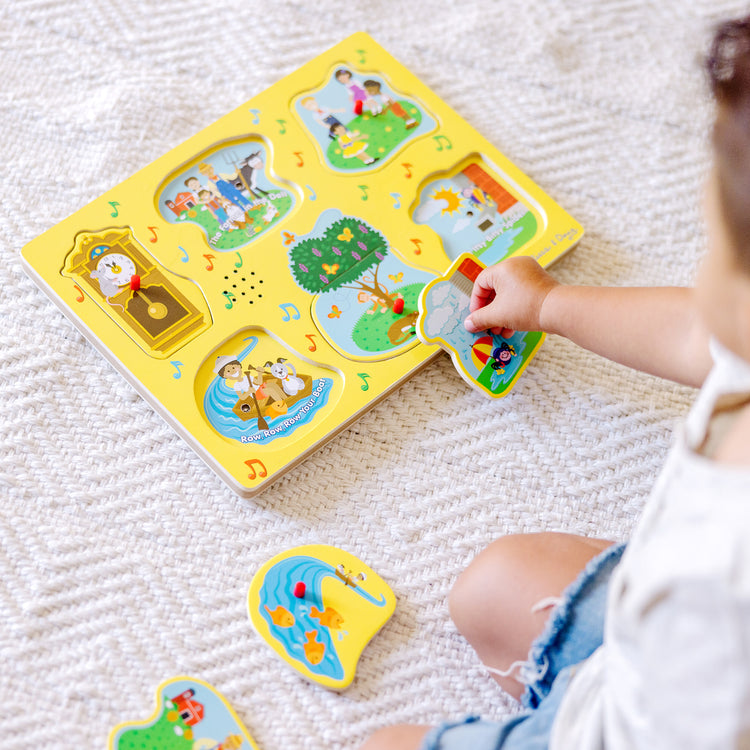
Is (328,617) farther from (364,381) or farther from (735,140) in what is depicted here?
(735,140)

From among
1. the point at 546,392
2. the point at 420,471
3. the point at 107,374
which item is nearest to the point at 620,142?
the point at 546,392

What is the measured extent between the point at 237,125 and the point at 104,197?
0.45 ft

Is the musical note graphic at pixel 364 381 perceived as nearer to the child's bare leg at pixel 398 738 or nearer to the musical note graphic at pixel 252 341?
the musical note graphic at pixel 252 341

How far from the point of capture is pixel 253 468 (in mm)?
625

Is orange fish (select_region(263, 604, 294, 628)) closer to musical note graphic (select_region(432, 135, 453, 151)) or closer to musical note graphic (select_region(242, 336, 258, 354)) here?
musical note graphic (select_region(242, 336, 258, 354))

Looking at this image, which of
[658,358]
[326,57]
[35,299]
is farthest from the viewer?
[326,57]

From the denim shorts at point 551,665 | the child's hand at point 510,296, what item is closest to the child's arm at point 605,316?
the child's hand at point 510,296

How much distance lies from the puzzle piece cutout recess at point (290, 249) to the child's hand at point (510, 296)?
0.05 meters

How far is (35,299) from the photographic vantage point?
695 millimetres

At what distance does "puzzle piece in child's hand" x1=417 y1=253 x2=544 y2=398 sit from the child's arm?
12 mm

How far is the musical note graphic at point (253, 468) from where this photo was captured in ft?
2.04

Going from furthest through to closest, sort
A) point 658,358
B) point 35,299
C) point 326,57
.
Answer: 1. point 326,57
2. point 35,299
3. point 658,358

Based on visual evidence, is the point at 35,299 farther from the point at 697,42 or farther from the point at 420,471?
the point at 697,42

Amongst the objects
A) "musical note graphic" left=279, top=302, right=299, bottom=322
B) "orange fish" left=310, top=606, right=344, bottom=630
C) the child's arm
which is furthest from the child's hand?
"orange fish" left=310, top=606, right=344, bottom=630
